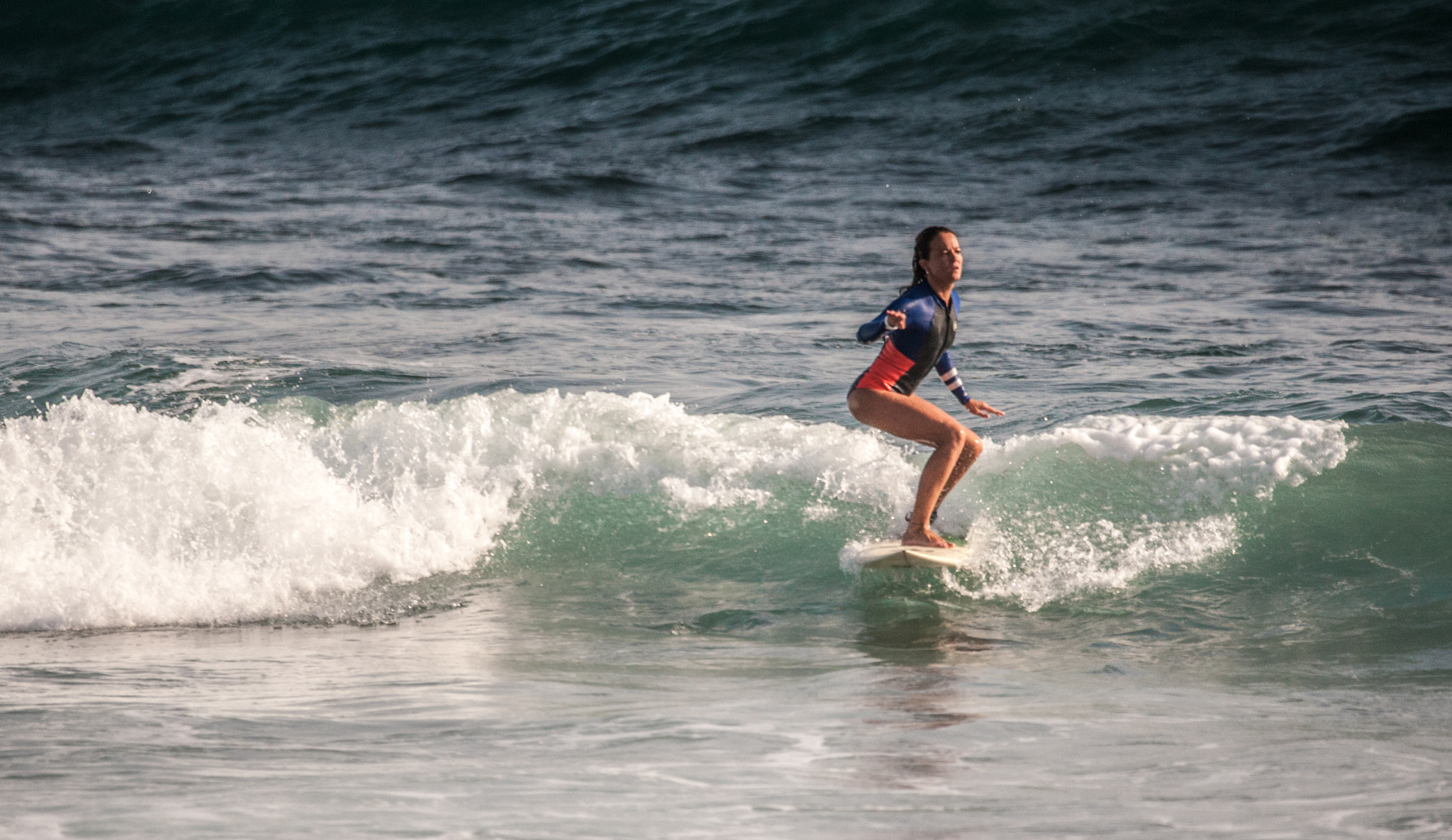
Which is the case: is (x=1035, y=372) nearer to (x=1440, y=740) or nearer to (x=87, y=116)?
(x=1440, y=740)

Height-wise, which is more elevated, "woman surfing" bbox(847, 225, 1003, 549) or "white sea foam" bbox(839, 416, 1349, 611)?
"woman surfing" bbox(847, 225, 1003, 549)

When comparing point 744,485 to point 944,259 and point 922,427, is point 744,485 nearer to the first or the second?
point 922,427

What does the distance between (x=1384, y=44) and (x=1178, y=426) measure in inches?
651

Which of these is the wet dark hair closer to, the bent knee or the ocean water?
the bent knee

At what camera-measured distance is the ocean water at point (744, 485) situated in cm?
379

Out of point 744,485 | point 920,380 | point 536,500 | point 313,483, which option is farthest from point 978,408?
point 313,483

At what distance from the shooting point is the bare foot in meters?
6.58

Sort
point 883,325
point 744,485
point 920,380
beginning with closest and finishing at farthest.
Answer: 1. point 883,325
2. point 920,380
3. point 744,485

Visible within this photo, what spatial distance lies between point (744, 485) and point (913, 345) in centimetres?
200

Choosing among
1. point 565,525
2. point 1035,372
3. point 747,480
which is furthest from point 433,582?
point 1035,372

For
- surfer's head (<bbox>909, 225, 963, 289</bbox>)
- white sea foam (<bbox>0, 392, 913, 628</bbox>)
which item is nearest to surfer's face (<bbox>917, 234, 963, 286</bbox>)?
surfer's head (<bbox>909, 225, 963, 289</bbox>)

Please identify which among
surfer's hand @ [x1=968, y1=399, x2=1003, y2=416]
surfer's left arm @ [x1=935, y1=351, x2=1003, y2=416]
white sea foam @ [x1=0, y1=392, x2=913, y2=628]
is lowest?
white sea foam @ [x1=0, y1=392, x2=913, y2=628]

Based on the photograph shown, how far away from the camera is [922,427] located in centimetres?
632

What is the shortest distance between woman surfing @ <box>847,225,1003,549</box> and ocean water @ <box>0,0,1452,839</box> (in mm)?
669
